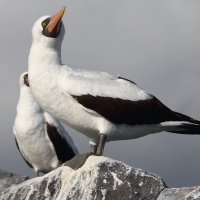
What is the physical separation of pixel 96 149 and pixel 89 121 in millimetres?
697

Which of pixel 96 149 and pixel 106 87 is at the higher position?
pixel 106 87

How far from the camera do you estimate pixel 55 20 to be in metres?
13.3

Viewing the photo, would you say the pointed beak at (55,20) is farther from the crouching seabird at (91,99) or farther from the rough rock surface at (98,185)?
the rough rock surface at (98,185)

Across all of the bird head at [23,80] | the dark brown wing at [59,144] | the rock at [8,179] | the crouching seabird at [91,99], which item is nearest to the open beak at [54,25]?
the crouching seabird at [91,99]

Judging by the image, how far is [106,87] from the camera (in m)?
13.1

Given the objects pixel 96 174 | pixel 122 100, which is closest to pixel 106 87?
pixel 122 100

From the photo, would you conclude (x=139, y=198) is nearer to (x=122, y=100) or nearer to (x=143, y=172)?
(x=143, y=172)

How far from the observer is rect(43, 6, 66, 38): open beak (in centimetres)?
1323

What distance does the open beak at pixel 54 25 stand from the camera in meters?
13.2

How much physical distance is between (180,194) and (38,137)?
691cm

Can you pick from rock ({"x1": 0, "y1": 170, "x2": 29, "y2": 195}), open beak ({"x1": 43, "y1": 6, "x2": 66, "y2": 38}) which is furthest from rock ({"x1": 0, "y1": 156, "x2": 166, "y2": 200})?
rock ({"x1": 0, "y1": 170, "x2": 29, "y2": 195})

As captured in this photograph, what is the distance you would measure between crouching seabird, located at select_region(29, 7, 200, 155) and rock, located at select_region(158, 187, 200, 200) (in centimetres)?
192

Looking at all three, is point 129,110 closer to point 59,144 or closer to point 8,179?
point 59,144

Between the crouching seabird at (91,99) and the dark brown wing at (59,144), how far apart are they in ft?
13.5
